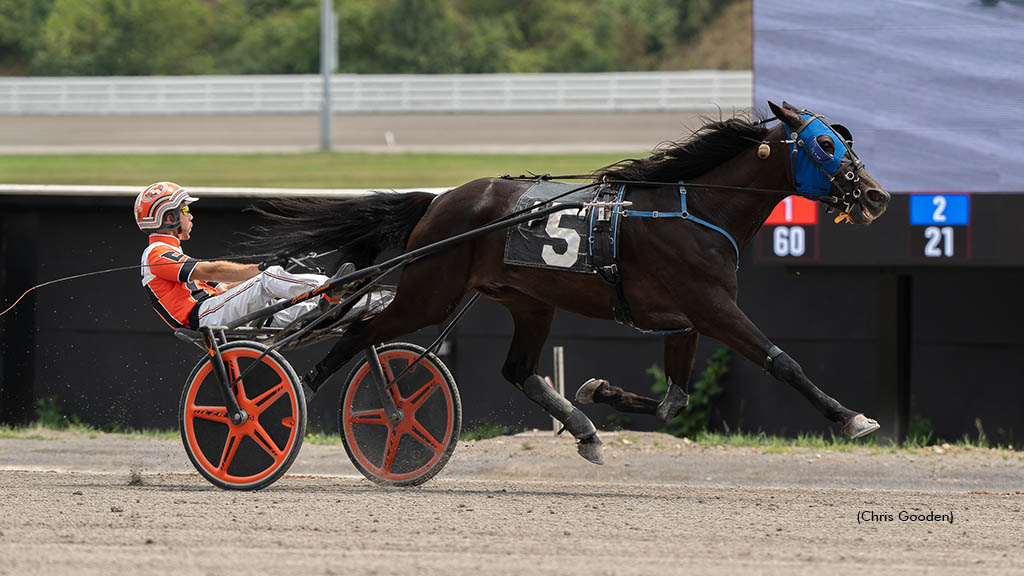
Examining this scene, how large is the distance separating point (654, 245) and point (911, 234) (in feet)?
8.47

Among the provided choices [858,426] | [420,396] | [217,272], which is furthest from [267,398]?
[858,426]

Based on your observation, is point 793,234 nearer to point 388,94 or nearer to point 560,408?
point 560,408

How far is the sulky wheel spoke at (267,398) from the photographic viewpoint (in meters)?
6.64

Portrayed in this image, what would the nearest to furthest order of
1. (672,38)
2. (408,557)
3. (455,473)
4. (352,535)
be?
(408,557) < (352,535) < (455,473) < (672,38)

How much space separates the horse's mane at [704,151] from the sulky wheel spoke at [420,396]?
4.77 feet

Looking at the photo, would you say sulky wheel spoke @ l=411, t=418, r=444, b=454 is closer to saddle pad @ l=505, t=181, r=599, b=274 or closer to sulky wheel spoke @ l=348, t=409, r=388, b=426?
sulky wheel spoke @ l=348, t=409, r=388, b=426

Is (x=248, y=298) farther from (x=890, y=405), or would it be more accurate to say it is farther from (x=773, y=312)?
(x=890, y=405)

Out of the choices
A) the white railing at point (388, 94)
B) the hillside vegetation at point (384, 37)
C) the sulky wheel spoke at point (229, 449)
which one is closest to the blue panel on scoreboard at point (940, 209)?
the sulky wheel spoke at point (229, 449)

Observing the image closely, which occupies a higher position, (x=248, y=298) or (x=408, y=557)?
(x=248, y=298)

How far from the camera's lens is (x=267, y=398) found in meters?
6.66

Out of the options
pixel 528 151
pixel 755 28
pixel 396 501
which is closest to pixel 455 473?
pixel 396 501

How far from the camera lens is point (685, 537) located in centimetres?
543

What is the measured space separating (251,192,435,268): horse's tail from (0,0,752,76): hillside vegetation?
28.1m

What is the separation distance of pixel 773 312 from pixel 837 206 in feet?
9.00
